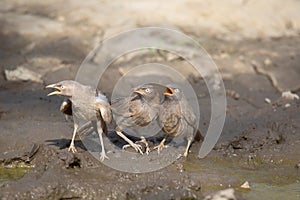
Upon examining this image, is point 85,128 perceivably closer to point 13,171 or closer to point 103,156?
point 103,156

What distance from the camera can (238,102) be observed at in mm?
8781

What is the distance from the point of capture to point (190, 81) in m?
9.41

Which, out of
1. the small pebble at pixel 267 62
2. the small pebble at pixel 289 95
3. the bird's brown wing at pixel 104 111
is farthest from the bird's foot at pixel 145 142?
the small pebble at pixel 267 62

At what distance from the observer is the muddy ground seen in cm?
604

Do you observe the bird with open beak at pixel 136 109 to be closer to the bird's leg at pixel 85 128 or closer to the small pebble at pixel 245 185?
the bird's leg at pixel 85 128

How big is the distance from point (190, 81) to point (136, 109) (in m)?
2.85

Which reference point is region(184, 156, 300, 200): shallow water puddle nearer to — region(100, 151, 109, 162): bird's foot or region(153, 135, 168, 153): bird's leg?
region(153, 135, 168, 153): bird's leg

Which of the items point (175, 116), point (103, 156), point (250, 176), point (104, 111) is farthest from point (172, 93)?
point (250, 176)

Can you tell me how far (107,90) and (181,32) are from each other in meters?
2.17

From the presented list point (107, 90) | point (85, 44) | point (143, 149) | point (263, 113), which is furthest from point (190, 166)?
point (85, 44)

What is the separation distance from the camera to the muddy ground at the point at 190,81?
6.04 m

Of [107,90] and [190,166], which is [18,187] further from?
[107,90]

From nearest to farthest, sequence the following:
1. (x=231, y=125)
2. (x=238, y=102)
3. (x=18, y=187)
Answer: (x=18, y=187) → (x=231, y=125) → (x=238, y=102)

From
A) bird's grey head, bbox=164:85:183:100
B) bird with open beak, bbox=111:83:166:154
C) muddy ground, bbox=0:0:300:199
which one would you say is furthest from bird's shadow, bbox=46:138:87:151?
bird's grey head, bbox=164:85:183:100
